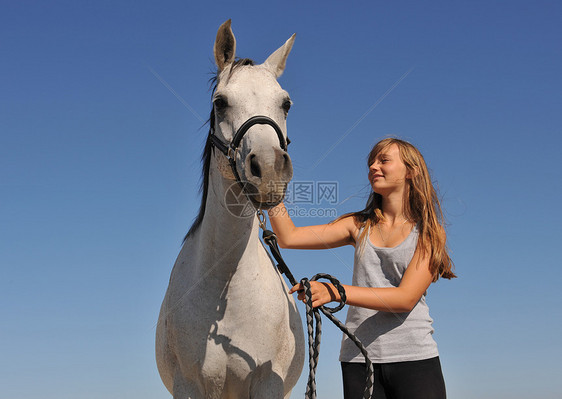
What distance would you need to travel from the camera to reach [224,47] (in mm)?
3615

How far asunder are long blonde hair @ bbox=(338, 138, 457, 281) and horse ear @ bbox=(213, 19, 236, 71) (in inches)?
48.6

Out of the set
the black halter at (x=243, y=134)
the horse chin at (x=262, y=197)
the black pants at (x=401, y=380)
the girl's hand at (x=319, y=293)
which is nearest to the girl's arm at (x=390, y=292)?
the girl's hand at (x=319, y=293)

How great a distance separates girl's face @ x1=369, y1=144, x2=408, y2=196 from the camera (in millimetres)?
3471

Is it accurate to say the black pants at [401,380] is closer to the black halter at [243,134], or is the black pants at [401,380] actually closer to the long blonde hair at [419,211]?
the long blonde hair at [419,211]

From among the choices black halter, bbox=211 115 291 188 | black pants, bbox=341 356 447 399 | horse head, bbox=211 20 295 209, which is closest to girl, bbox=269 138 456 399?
black pants, bbox=341 356 447 399

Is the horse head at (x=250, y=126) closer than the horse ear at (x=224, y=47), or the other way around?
the horse head at (x=250, y=126)

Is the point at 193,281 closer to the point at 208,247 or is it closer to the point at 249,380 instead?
the point at 208,247

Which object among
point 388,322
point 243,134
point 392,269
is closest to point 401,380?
point 388,322

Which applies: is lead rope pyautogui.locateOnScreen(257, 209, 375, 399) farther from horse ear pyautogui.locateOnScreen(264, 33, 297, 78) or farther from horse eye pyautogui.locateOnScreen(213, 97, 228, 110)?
horse ear pyautogui.locateOnScreen(264, 33, 297, 78)

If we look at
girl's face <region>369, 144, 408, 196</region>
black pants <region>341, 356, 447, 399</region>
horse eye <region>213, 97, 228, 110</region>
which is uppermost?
horse eye <region>213, 97, 228, 110</region>

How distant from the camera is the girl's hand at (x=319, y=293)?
2.81 m

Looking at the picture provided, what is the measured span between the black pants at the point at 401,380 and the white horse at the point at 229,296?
1.86 feet

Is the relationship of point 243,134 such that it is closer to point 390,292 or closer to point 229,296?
point 229,296

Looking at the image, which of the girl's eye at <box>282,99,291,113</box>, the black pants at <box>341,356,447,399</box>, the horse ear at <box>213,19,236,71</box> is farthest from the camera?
the horse ear at <box>213,19,236,71</box>
